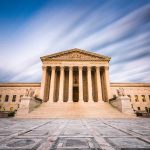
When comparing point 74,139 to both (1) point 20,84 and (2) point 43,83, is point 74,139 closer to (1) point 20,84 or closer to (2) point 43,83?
(2) point 43,83

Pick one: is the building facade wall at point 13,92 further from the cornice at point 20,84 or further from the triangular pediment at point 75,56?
the triangular pediment at point 75,56

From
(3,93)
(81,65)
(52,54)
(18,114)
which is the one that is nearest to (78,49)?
(81,65)

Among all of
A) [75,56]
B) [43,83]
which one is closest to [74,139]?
[43,83]

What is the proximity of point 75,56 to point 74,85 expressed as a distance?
7.49 meters

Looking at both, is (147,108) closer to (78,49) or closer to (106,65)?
(106,65)

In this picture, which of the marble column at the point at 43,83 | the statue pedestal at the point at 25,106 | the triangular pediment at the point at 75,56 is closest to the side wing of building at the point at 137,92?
the triangular pediment at the point at 75,56

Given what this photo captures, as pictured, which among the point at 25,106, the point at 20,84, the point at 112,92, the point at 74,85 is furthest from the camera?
the point at 20,84

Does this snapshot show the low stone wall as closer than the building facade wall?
Yes

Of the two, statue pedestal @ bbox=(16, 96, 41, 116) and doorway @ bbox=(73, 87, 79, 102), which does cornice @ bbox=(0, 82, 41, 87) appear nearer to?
doorway @ bbox=(73, 87, 79, 102)

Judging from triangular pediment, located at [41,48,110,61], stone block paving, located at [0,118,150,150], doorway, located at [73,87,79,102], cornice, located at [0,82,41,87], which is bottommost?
stone block paving, located at [0,118,150,150]

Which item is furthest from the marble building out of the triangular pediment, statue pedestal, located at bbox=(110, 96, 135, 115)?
statue pedestal, located at bbox=(110, 96, 135, 115)

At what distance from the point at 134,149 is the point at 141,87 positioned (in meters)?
39.5

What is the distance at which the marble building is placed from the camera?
95.2 feet

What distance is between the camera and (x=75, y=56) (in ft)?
104
